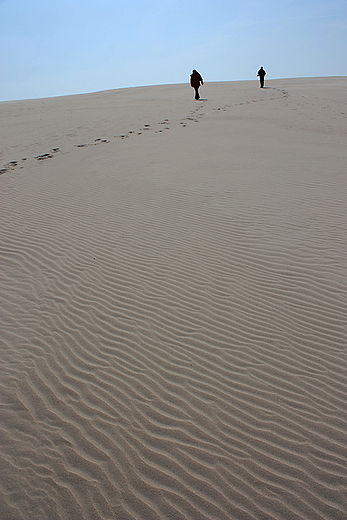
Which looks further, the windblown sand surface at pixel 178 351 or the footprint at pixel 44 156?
the footprint at pixel 44 156

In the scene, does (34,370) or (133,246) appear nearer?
(34,370)

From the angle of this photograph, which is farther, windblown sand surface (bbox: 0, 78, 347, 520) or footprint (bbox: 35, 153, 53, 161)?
footprint (bbox: 35, 153, 53, 161)

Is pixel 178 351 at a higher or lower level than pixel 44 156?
lower

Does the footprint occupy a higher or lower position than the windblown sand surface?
higher

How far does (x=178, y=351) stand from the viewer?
387 centimetres

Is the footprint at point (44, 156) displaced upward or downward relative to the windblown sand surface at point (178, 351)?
upward

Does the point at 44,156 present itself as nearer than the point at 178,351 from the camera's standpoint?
No

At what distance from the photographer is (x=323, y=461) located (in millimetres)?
2717

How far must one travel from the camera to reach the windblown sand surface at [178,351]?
8.63 ft

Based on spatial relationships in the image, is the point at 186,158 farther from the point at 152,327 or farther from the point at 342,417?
the point at 342,417

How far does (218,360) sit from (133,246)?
326 centimetres

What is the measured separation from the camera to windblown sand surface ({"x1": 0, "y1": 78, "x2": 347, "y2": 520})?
2631 mm

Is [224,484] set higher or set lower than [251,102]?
lower

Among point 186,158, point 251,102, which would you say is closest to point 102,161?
point 186,158
